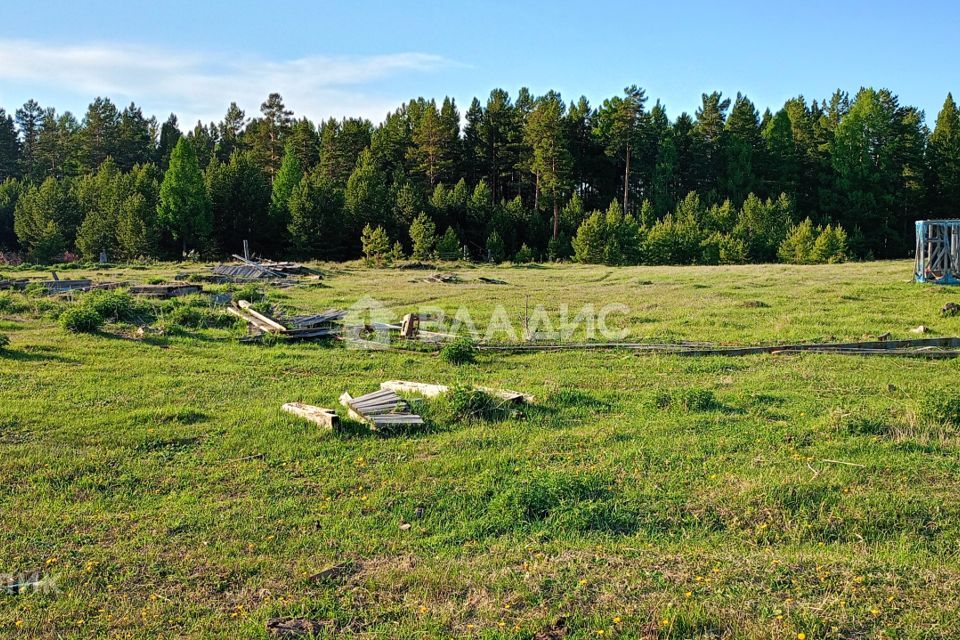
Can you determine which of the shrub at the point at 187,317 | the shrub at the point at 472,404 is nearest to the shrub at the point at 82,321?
the shrub at the point at 187,317

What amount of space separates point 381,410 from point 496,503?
3.07 metres

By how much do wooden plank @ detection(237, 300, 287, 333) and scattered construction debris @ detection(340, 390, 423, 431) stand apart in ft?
20.7

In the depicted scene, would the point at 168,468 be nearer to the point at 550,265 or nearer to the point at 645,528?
the point at 645,528

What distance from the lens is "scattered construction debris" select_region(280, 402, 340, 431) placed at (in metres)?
8.77

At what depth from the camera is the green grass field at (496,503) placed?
4832 mm

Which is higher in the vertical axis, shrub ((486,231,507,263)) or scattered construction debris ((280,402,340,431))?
shrub ((486,231,507,263))

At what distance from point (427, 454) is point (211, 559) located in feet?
9.64

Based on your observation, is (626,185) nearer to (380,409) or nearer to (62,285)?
(62,285)

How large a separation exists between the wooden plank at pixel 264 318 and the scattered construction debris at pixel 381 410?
248 inches

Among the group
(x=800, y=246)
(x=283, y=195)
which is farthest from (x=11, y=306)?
(x=800, y=246)

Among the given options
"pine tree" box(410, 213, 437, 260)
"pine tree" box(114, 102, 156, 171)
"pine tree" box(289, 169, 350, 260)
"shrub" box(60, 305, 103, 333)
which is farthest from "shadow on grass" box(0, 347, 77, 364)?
"pine tree" box(114, 102, 156, 171)

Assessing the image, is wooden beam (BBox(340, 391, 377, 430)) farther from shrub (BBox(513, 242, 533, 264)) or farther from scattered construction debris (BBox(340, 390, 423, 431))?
shrub (BBox(513, 242, 533, 264))

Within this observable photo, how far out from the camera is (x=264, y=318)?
54.7 ft

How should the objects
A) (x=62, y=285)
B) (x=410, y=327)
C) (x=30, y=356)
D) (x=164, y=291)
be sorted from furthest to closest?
(x=62, y=285)
(x=164, y=291)
(x=410, y=327)
(x=30, y=356)
